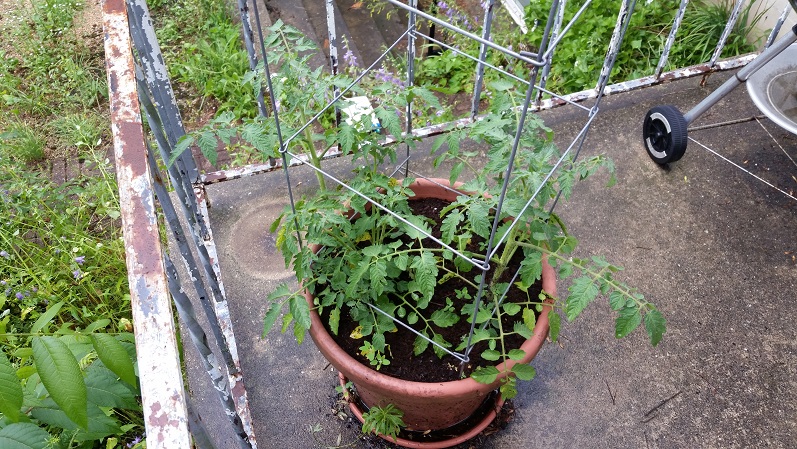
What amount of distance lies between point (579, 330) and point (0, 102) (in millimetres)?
3924

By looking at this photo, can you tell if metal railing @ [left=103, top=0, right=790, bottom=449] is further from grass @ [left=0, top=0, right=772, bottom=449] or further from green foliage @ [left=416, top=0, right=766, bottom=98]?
green foliage @ [left=416, top=0, right=766, bottom=98]

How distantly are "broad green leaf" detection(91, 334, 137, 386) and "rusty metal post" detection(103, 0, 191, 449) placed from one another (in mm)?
296

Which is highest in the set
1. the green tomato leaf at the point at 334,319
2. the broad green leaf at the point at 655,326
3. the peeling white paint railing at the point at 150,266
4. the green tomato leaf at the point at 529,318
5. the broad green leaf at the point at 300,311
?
the peeling white paint railing at the point at 150,266

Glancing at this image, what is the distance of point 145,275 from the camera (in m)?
1.04

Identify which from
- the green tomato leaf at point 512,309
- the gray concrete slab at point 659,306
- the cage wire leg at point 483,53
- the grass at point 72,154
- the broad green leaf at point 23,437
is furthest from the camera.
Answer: the grass at point 72,154

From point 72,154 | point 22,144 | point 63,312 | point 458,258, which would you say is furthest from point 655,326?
point 22,144

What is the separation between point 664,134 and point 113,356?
233 centimetres

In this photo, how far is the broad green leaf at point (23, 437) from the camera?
1565 millimetres

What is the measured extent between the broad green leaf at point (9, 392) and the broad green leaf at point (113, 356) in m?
0.19

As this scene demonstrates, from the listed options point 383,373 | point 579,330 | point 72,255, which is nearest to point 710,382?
point 579,330

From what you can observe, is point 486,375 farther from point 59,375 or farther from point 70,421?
point 70,421

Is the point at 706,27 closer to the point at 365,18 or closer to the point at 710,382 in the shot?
the point at 710,382

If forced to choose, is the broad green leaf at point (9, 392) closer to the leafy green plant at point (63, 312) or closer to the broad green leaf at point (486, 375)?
the leafy green plant at point (63, 312)

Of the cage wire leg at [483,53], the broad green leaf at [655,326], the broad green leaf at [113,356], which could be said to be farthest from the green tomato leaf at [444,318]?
the broad green leaf at [113,356]
